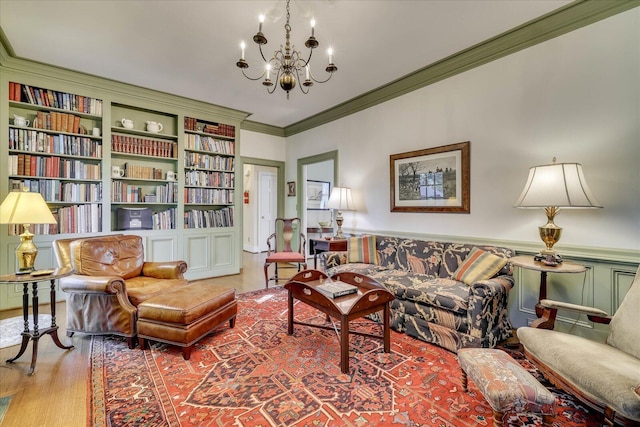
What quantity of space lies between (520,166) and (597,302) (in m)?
1.27

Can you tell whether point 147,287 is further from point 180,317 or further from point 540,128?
point 540,128

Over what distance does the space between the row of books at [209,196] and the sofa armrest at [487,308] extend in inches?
155

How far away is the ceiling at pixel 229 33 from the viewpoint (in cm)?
232

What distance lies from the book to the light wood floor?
5.14ft

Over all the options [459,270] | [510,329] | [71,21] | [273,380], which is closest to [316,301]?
[273,380]

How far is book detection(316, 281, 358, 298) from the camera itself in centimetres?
218

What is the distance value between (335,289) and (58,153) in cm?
379

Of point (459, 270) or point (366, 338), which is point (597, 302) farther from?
point (366, 338)

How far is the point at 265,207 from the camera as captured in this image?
712 centimetres

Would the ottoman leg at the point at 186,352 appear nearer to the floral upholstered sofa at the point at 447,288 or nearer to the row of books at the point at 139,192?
the floral upholstered sofa at the point at 447,288

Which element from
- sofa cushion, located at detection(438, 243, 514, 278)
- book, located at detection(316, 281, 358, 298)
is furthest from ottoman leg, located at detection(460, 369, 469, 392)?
sofa cushion, located at detection(438, 243, 514, 278)

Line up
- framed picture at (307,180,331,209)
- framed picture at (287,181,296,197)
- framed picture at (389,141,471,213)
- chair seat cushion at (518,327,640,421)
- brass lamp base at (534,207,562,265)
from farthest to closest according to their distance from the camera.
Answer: framed picture at (307,180,331,209) < framed picture at (287,181,296,197) < framed picture at (389,141,471,213) < brass lamp base at (534,207,562,265) < chair seat cushion at (518,327,640,421)

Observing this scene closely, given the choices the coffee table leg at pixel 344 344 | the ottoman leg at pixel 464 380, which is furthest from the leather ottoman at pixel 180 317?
the ottoman leg at pixel 464 380

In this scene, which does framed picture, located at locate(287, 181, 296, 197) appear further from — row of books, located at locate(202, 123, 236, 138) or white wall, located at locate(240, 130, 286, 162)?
row of books, located at locate(202, 123, 236, 138)
